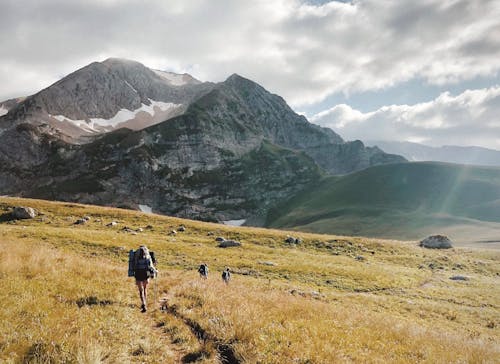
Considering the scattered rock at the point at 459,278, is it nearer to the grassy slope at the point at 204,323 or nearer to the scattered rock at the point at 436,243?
the grassy slope at the point at 204,323

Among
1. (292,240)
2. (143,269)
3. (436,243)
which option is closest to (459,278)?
(292,240)

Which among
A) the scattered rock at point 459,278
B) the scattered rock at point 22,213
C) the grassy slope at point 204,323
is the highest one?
the scattered rock at point 22,213

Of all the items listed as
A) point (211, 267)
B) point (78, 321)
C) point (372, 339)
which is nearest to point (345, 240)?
point (211, 267)

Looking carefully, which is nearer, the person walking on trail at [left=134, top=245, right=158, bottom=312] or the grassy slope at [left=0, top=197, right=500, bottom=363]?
the grassy slope at [left=0, top=197, right=500, bottom=363]

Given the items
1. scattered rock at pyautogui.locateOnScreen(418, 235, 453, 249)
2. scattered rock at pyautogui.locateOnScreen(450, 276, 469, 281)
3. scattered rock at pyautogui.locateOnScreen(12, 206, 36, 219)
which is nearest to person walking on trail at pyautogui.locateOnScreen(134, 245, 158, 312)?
scattered rock at pyautogui.locateOnScreen(12, 206, 36, 219)

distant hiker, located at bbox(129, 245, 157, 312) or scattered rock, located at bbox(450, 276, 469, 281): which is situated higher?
distant hiker, located at bbox(129, 245, 157, 312)

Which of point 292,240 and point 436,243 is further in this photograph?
point 436,243

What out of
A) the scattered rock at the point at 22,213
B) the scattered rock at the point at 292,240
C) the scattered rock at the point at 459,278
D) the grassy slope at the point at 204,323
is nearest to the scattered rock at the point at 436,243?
the scattered rock at the point at 459,278

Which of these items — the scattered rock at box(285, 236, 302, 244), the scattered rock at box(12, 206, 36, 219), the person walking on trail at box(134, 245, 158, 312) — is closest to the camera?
the person walking on trail at box(134, 245, 158, 312)

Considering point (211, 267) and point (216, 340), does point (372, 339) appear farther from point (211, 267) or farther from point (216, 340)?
point (211, 267)

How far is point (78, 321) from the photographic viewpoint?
962 centimetres

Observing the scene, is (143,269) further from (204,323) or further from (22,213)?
(22,213)

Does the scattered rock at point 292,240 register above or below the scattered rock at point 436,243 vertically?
above

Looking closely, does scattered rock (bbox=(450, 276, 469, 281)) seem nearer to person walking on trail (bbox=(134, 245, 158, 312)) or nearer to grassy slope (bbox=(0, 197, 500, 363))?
grassy slope (bbox=(0, 197, 500, 363))
